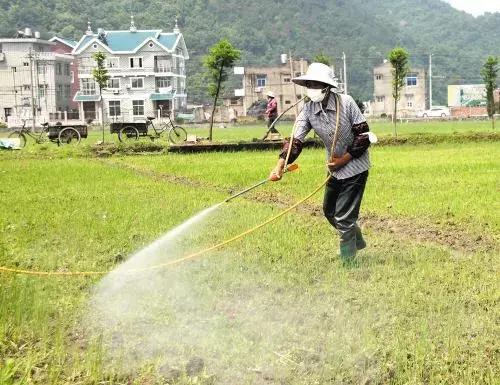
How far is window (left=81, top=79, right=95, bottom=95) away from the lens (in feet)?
210

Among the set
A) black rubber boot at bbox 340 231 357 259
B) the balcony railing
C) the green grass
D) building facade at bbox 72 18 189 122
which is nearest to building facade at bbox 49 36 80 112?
the balcony railing

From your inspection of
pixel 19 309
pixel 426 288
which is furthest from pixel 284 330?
pixel 19 309

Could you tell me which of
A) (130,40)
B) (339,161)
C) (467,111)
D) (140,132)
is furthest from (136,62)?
(339,161)

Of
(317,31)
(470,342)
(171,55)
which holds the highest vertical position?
(317,31)

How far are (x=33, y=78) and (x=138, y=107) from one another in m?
9.98

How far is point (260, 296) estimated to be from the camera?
5008 millimetres

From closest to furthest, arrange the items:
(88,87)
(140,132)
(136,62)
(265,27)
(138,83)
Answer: (140,132), (88,87), (138,83), (136,62), (265,27)

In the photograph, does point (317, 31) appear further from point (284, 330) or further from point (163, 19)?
point (284, 330)

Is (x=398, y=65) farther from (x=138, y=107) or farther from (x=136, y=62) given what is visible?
(x=136, y=62)

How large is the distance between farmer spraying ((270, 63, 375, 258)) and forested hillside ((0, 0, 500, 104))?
85.6 meters

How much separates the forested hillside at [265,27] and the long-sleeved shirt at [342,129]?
8560 centimetres

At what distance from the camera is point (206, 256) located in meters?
6.41

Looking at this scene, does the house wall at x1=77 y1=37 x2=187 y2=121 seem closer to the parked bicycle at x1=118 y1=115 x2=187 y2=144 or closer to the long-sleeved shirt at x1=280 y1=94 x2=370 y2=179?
the parked bicycle at x1=118 y1=115 x2=187 y2=144

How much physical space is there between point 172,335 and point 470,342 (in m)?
1.79
